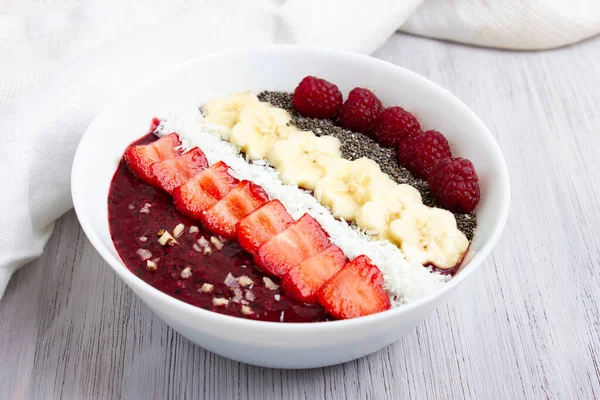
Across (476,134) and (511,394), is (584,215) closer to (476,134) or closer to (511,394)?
(476,134)

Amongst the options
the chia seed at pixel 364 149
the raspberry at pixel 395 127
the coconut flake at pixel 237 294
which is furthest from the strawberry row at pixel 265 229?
the raspberry at pixel 395 127

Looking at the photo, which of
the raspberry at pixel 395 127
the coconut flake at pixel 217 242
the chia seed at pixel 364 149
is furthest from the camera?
the raspberry at pixel 395 127

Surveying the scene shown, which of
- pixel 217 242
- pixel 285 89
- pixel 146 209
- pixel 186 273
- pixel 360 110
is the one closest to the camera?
pixel 186 273

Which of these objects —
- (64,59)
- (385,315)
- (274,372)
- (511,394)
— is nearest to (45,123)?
(64,59)

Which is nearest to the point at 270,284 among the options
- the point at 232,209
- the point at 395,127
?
the point at 232,209

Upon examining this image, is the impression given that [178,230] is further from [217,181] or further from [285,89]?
[285,89]

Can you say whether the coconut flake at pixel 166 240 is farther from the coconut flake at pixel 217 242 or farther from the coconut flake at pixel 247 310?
the coconut flake at pixel 247 310

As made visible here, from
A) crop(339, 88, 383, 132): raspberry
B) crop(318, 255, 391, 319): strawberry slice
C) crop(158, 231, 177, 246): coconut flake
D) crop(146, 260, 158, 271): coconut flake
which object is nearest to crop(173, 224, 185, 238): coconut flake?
crop(158, 231, 177, 246): coconut flake
